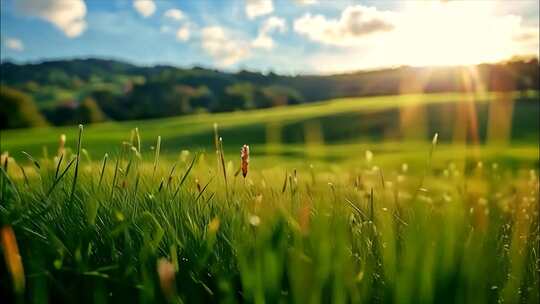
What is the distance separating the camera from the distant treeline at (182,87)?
78375mm

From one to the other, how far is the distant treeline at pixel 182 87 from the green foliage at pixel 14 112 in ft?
0.36

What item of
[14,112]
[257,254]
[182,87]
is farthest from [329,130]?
[182,87]

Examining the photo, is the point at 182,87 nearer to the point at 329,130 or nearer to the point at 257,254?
the point at 329,130

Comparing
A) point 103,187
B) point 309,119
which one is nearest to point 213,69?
point 309,119

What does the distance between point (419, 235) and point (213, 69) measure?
173 m

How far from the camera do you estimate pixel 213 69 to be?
6772 inches

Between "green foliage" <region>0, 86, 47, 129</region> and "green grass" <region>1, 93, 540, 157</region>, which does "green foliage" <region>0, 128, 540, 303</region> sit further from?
"green foliage" <region>0, 86, 47, 129</region>

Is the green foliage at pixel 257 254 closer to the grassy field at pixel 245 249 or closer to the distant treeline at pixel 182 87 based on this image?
the grassy field at pixel 245 249

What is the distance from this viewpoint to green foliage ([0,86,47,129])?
7806 centimetres

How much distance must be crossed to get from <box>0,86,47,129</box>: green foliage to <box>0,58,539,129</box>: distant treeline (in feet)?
0.36

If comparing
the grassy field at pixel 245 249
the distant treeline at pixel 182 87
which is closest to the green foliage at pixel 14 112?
the distant treeline at pixel 182 87

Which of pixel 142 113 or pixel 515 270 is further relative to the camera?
pixel 142 113

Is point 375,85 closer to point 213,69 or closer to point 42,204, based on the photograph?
point 213,69

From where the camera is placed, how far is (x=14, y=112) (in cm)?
7869
